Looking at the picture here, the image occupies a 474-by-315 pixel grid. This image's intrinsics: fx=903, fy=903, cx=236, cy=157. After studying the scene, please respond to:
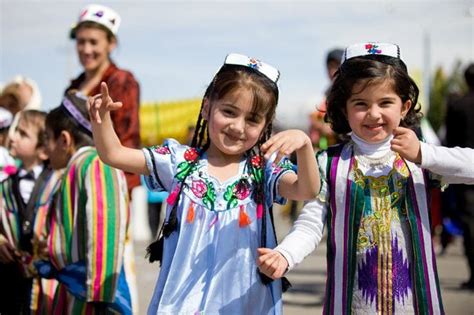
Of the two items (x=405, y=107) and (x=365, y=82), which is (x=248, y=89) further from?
(x=405, y=107)

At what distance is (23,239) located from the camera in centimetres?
439

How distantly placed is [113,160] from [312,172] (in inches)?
27.6

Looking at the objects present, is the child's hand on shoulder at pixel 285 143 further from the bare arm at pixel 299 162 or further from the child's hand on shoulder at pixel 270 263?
the child's hand on shoulder at pixel 270 263

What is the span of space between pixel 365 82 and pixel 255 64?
0.42 meters

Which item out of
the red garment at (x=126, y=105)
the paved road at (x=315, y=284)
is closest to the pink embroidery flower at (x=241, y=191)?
the red garment at (x=126, y=105)

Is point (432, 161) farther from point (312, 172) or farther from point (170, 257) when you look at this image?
point (170, 257)

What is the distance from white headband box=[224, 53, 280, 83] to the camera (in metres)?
3.29

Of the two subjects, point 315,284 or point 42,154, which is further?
point 315,284

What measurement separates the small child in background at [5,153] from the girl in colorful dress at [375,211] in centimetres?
224

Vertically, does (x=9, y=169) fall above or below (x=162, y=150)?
above

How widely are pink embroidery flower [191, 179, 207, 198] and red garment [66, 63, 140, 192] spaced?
1.91 m

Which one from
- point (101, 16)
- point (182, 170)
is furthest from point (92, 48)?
point (182, 170)

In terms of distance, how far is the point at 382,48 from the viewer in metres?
3.45

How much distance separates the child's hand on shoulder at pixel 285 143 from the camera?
2.87 m
